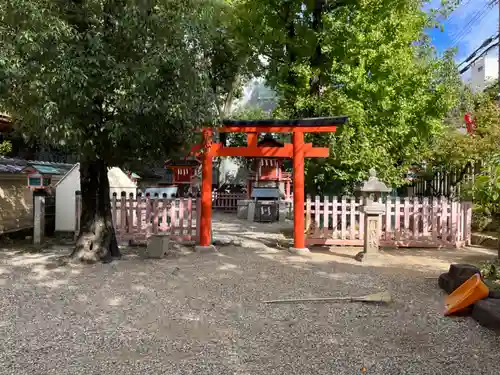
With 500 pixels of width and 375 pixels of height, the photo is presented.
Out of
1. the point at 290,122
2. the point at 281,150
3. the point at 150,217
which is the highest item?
the point at 290,122

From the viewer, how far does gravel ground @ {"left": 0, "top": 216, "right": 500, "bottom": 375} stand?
3.62 meters

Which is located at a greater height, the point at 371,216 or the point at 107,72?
the point at 107,72

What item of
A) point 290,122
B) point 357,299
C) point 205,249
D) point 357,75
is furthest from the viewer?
point 357,75

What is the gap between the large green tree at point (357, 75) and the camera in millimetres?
10523

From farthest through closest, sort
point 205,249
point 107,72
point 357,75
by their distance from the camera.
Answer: point 357,75 → point 205,249 → point 107,72

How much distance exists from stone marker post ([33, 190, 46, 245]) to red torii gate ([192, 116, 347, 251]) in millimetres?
4331

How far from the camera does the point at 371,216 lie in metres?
9.38

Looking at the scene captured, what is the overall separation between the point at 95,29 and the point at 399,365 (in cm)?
662

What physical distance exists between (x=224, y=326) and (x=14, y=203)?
9.78 metres

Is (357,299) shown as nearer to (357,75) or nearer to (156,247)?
(156,247)

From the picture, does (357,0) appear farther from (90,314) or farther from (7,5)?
(90,314)

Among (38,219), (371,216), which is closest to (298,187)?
(371,216)

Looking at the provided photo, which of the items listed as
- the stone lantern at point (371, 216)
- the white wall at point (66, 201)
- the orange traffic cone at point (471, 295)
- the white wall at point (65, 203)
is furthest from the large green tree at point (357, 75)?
the white wall at point (65, 203)

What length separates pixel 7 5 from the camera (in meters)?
6.51
